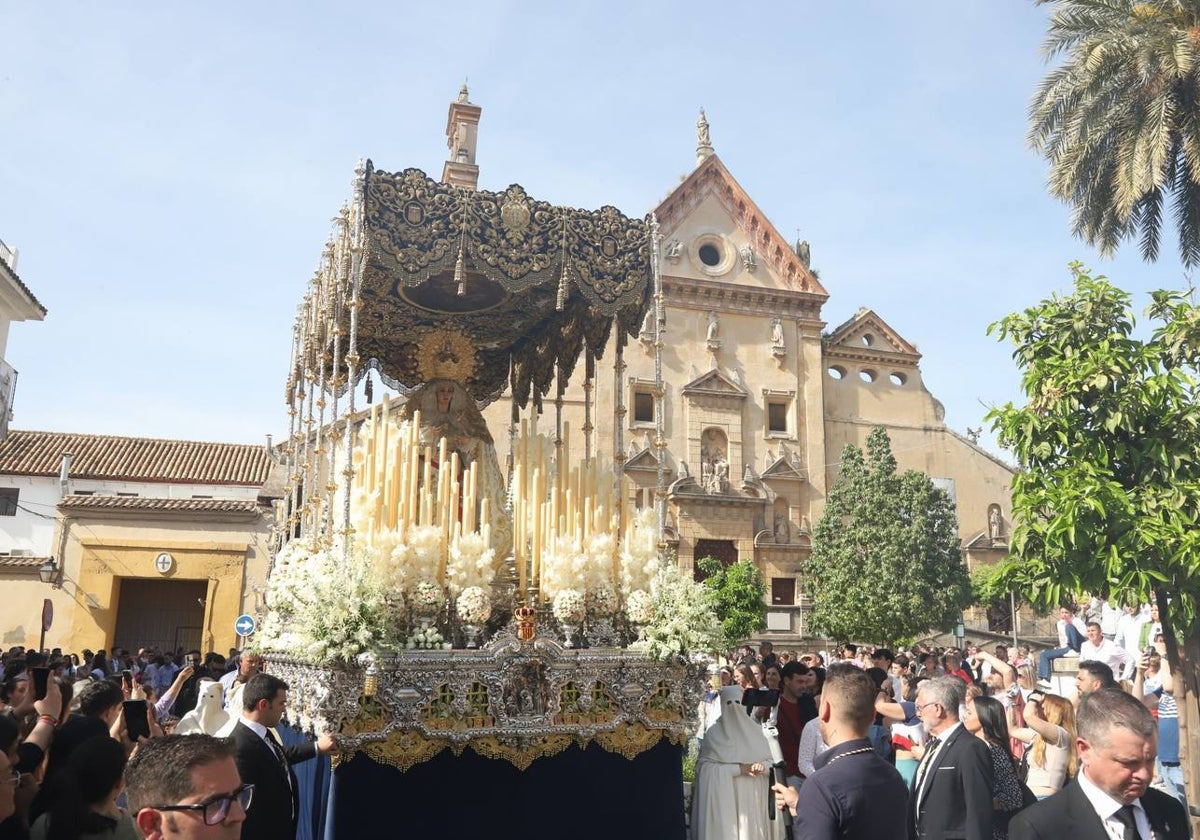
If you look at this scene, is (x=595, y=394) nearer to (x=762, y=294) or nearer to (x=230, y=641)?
(x=762, y=294)

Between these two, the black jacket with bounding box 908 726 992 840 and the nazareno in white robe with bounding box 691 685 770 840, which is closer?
the black jacket with bounding box 908 726 992 840

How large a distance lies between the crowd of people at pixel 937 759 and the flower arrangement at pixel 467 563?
7.11 ft

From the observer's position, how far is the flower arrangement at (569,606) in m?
7.71

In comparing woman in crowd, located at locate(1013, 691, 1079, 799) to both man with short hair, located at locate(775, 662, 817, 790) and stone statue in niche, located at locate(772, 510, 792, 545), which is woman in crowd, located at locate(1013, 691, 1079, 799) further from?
stone statue in niche, located at locate(772, 510, 792, 545)

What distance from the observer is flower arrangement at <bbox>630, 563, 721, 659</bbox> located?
25.2ft

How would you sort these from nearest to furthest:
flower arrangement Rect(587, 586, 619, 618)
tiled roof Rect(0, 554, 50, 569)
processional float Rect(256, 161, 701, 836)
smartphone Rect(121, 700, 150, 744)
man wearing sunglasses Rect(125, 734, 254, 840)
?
man wearing sunglasses Rect(125, 734, 254, 840), smartphone Rect(121, 700, 150, 744), processional float Rect(256, 161, 701, 836), flower arrangement Rect(587, 586, 619, 618), tiled roof Rect(0, 554, 50, 569)

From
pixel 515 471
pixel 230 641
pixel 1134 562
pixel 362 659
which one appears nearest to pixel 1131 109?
pixel 1134 562

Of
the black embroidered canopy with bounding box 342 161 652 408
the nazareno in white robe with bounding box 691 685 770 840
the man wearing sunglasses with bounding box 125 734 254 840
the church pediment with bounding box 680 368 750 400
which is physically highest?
the church pediment with bounding box 680 368 750 400

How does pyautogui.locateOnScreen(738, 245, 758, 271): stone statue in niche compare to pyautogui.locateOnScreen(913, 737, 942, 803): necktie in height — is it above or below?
above

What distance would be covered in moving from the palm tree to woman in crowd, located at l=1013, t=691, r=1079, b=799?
12.8 meters

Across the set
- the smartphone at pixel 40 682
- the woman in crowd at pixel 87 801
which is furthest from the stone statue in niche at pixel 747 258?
the woman in crowd at pixel 87 801

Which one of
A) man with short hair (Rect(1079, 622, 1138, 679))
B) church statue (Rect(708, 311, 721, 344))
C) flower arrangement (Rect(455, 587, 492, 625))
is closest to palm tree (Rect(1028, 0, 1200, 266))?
man with short hair (Rect(1079, 622, 1138, 679))

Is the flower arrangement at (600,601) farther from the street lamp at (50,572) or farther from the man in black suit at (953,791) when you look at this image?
the street lamp at (50,572)

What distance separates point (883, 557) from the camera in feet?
94.8
